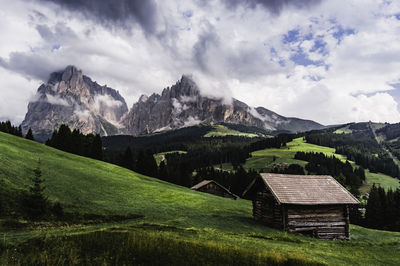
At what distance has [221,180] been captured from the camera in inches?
4355

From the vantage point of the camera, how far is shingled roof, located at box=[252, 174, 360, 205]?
31.2 metres

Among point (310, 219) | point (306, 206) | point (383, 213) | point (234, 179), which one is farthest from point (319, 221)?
point (234, 179)

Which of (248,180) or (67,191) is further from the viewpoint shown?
(248,180)

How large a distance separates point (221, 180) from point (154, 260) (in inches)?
4045

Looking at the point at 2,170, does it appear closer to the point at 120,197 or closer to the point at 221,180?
the point at 120,197

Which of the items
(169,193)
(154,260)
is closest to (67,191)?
(169,193)

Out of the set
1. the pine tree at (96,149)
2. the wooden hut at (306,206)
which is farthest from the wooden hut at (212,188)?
the wooden hut at (306,206)

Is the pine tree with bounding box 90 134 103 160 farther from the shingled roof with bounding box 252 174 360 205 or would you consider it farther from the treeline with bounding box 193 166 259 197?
the shingled roof with bounding box 252 174 360 205

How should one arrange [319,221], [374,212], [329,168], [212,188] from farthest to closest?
[329,168] → [212,188] → [374,212] → [319,221]

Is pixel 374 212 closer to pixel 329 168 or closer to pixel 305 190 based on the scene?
pixel 305 190

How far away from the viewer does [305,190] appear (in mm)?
32844

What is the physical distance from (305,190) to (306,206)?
2153 mm

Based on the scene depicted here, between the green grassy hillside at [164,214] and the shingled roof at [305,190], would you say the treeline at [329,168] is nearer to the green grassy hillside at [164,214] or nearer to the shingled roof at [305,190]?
the green grassy hillside at [164,214]

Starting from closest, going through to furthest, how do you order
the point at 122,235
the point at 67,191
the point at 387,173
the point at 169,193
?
the point at 122,235, the point at 67,191, the point at 169,193, the point at 387,173
